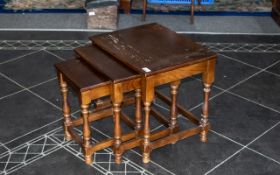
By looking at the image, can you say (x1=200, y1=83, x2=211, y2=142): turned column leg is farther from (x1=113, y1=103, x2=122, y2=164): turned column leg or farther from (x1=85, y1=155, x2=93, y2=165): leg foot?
(x1=85, y1=155, x2=93, y2=165): leg foot

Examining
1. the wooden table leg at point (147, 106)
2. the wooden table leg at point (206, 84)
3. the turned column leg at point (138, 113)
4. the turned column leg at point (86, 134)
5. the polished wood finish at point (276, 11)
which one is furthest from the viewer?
the polished wood finish at point (276, 11)

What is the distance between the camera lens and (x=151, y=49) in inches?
116

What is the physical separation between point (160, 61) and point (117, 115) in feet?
1.33

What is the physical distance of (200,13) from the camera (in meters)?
5.75

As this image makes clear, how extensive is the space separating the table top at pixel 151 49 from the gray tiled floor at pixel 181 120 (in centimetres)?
66

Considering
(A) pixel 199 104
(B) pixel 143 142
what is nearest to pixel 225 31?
(A) pixel 199 104

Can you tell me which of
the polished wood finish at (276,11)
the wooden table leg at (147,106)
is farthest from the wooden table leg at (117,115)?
the polished wood finish at (276,11)

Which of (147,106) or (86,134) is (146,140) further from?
(86,134)

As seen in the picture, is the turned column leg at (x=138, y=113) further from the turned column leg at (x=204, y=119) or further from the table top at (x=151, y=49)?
the turned column leg at (x=204, y=119)

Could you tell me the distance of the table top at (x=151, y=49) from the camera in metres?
2.75

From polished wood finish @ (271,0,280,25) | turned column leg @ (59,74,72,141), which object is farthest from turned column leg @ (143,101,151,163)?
polished wood finish @ (271,0,280,25)

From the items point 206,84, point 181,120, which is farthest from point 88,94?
point 181,120

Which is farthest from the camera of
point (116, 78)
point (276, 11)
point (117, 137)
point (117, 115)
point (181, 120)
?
point (276, 11)

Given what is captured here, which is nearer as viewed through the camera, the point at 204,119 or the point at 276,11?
the point at 204,119
